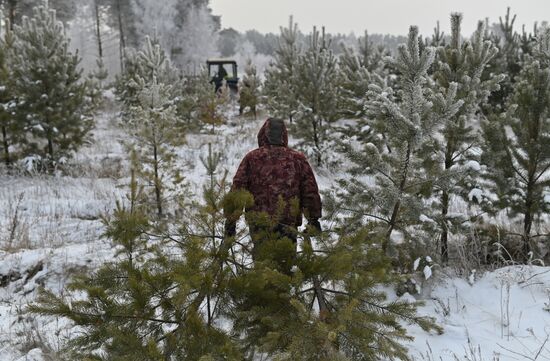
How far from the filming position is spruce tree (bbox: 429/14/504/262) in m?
4.46

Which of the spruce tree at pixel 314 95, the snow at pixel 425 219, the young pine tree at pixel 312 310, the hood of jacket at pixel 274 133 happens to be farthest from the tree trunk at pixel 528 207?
the spruce tree at pixel 314 95

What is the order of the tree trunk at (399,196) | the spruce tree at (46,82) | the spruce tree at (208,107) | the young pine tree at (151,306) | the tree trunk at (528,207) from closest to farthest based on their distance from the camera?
the young pine tree at (151,306) < the tree trunk at (399,196) < the tree trunk at (528,207) < the spruce tree at (46,82) < the spruce tree at (208,107)

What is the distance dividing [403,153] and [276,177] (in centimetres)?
118

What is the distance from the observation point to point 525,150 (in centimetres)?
460

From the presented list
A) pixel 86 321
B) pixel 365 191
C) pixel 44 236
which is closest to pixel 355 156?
pixel 365 191

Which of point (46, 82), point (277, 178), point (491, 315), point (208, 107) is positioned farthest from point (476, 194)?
point (208, 107)

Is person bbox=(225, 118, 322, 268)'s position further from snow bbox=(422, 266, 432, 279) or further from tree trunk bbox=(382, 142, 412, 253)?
snow bbox=(422, 266, 432, 279)

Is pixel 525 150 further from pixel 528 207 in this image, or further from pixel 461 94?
pixel 461 94

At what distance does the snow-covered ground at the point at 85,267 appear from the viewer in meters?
3.38

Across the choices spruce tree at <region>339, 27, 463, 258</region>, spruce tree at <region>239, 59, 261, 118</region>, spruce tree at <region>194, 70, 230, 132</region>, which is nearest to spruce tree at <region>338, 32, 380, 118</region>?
spruce tree at <region>339, 27, 463, 258</region>

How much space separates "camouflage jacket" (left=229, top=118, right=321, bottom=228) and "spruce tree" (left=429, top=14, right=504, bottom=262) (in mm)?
1391

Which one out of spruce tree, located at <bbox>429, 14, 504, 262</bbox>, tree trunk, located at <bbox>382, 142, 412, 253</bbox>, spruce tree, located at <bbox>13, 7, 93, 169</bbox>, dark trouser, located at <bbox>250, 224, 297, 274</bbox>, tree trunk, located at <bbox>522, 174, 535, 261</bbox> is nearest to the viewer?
dark trouser, located at <bbox>250, 224, 297, 274</bbox>

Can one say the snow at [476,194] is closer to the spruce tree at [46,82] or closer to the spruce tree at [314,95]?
the spruce tree at [314,95]

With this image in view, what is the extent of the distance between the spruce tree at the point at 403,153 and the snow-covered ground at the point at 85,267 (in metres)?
0.84
